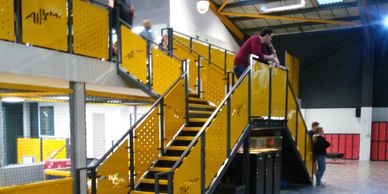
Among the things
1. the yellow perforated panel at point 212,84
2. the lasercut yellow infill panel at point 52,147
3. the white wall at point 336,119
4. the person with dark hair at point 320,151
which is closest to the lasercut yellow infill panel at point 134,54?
the yellow perforated panel at point 212,84

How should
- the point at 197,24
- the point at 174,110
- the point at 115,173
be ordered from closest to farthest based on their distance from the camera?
the point at 115,173, the point at 174,110, the point at 197,24

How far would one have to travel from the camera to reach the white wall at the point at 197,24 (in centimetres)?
1172

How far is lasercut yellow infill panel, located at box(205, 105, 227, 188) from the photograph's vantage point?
447 cm

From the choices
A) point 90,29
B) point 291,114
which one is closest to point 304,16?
point 291,114

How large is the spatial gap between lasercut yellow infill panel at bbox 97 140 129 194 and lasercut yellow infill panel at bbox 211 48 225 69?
5695 millimetres

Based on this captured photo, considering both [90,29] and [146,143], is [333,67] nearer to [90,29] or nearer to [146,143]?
[146,143]

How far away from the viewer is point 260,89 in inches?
220

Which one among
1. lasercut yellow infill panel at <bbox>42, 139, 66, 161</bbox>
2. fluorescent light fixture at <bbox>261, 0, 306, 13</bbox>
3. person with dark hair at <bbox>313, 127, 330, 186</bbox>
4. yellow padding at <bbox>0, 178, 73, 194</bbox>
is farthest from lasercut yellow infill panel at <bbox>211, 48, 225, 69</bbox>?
yellow padding at <bbox>0, 178, 73, 194</bbox>

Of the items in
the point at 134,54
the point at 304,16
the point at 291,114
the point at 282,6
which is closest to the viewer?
Result: the point at 134,54

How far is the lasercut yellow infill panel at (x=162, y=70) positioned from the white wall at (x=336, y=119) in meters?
10.5

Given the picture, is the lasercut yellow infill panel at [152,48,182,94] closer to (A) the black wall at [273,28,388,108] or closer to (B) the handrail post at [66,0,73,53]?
(B) the handrail post at [66,0,73,53]

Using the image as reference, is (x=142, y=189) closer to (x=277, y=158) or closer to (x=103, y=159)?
(x=103, y=159)

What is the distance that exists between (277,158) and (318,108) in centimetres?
966

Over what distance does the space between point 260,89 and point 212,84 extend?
89.4 inches
